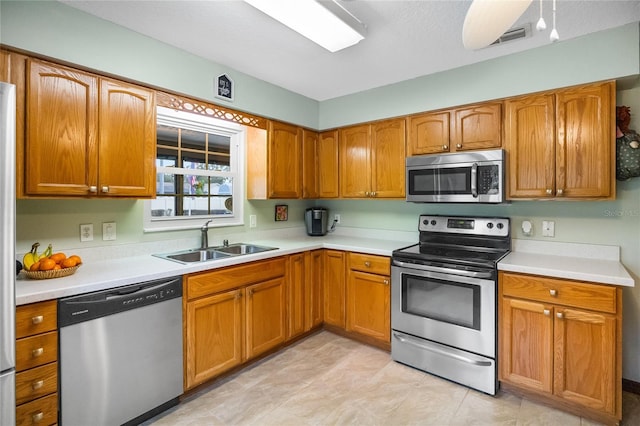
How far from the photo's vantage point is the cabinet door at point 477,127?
249 cm

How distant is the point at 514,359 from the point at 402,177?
1.61 metres

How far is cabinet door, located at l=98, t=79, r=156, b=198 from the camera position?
1.99 meters

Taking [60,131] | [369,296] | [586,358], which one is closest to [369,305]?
[369,296]

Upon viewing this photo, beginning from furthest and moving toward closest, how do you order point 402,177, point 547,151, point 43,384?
A: point 402,177 → point 547,151 → point 43,384

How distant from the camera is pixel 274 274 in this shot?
8.80 ft

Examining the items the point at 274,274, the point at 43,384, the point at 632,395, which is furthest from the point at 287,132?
the point at 632,395

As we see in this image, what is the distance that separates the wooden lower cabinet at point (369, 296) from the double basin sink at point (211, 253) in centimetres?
77

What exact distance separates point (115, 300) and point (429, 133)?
8.44ft

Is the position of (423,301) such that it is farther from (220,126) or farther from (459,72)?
(220,126)

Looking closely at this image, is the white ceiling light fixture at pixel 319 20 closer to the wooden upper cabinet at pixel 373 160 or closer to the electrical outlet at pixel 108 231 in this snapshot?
the wooden upper cabinet at pixel 373 160

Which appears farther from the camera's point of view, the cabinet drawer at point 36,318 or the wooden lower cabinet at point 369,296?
the wooden lower cabinet at point 369,296

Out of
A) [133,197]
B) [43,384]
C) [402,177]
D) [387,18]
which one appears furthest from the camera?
[402,177]

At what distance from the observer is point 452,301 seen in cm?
237

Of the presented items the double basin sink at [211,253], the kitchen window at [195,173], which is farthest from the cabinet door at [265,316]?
the kitchen window at [195,173]
